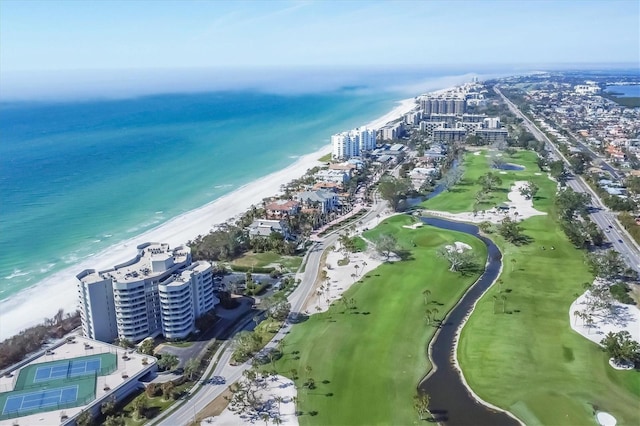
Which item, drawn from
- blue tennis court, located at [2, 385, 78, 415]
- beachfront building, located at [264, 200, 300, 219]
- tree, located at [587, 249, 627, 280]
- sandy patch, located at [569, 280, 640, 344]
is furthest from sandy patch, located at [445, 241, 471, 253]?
blue tennis court, located at [2, 385, 78, 415]

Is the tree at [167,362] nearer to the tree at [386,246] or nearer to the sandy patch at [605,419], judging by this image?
the tree at [386,246]

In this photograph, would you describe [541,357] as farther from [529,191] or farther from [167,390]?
[529,191]

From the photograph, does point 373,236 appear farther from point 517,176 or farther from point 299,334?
point 517,176

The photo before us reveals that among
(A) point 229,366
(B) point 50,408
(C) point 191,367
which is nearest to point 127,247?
(C) point 191,367

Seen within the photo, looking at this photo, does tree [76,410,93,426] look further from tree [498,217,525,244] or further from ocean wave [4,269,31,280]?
tree [498,217,525,244]

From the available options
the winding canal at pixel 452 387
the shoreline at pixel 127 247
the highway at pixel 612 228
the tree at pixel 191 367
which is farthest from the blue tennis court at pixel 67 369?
the highway at pixel 612 228

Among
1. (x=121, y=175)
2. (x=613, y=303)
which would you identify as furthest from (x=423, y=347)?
(x=121, y=175)
